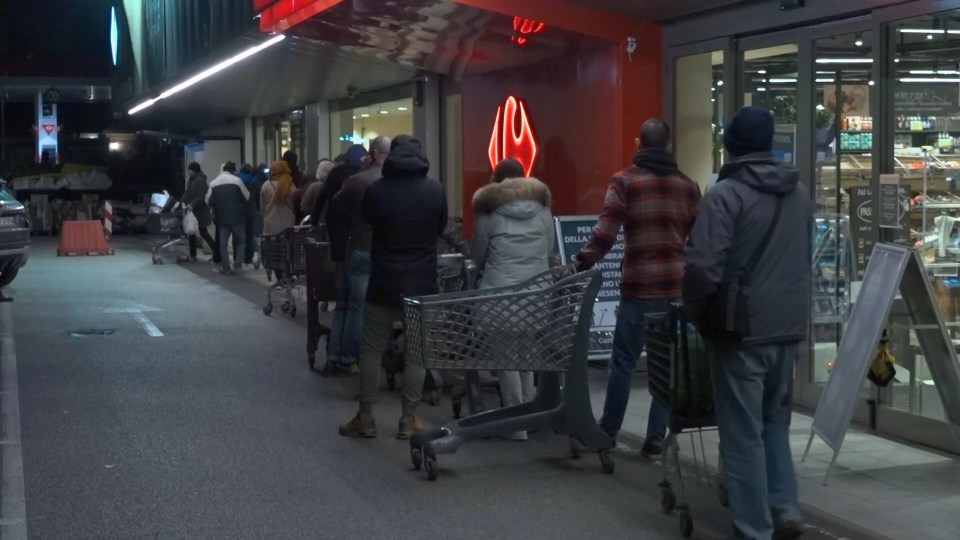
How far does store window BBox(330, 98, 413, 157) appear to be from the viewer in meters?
21.3

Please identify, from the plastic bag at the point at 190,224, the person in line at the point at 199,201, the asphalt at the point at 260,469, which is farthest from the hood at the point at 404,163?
the plastic bag at the point at 190,224

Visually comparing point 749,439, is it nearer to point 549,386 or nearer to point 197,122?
point 549,386

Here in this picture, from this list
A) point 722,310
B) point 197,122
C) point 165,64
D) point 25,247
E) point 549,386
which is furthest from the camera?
point 197,122

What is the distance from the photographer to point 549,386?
25.9ft

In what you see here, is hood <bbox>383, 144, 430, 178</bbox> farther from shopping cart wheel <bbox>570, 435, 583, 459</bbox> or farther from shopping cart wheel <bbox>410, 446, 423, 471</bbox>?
shopping cart wheel <bbox>570, 435, 583, 459</bbox>

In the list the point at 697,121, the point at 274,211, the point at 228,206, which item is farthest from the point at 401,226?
the point at 228,206

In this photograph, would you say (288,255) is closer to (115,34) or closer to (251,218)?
(251,218)

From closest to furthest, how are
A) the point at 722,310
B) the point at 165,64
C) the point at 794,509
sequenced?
the point at 722,310 → the point at 794,509 → the point at 165,64

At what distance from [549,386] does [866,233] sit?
282 centimetres

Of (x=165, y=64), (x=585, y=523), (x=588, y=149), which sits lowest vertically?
(x=585, y=523)

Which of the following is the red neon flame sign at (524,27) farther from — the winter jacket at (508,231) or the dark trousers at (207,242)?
the dark trousers at (207,242)

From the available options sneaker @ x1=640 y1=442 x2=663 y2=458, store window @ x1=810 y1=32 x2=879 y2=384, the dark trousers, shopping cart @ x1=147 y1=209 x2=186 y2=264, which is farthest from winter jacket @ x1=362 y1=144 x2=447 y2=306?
shopping cart @ x1=147 y1=209 x2=186 y2=264

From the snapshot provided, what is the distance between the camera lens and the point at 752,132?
5.82 m

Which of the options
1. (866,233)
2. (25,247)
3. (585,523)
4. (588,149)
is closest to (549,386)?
(585,523)
